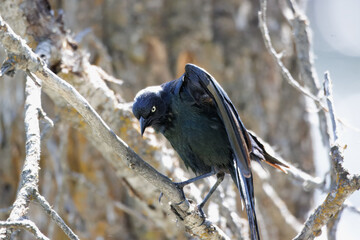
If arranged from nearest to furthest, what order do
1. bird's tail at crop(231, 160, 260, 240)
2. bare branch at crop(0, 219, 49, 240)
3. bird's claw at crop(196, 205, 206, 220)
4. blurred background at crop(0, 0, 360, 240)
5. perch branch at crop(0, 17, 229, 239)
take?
bare branch at crop(0, 219, 49, 240) → perch branch at crop(0, 17, 229, 239) → bird's tail at crop(231, 160, 260, 240) → bird's claw at crop(196, 205, 206, 220) → blurred background at crop(0, 0, 360, 240)

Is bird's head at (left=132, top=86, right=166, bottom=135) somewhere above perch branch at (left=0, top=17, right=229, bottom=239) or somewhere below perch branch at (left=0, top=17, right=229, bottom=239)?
above

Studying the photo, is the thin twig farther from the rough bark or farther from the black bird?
the rough bark

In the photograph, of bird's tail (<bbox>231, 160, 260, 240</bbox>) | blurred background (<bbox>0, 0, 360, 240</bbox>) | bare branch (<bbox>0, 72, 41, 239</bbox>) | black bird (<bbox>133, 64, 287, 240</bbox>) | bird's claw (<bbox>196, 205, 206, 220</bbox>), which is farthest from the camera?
blurred background (<bbox>0, 0, 360, 240</bbox>)

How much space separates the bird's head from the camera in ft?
11.2

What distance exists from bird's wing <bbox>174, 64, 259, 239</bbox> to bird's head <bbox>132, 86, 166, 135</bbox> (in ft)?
1.02

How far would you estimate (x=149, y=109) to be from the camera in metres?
3.40

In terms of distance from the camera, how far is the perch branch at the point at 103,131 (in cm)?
233

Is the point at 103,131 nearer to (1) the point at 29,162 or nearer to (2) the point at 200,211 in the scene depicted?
(1) the point at 29,162

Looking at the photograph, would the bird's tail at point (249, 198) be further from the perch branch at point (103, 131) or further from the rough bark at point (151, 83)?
the rough bark at point (151, 83)

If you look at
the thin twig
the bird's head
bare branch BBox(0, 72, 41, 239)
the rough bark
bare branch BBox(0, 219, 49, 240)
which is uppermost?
the rough bark

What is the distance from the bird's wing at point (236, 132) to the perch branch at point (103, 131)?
0.93ft

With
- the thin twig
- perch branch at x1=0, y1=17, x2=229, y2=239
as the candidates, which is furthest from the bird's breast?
the thin twig

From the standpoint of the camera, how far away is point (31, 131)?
2471 mm

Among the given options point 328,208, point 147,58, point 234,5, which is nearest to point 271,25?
point 234,5
